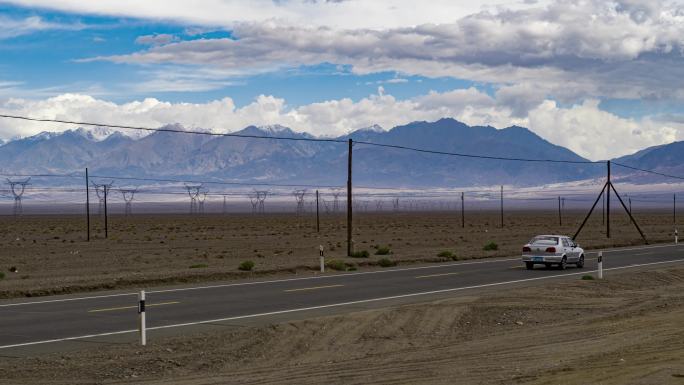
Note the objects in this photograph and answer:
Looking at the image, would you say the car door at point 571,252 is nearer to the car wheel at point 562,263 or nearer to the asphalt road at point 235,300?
the car wheel at point 562,263

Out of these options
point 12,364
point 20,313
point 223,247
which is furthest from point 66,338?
point 223,247

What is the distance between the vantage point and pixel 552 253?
36.2m

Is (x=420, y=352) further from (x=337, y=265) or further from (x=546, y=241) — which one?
(x=546, y=241)

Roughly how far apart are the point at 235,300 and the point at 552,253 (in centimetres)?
1581

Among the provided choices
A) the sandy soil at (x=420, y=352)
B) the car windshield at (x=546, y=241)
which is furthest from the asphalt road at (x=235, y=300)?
the sandy soil at (x=420, y=352)

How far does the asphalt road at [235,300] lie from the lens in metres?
19.0

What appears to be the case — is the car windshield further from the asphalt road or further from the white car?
the asphalt road

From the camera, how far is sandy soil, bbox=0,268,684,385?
504 inches

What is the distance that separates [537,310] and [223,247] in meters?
41.0

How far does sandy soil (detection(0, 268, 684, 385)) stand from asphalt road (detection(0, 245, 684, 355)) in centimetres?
208

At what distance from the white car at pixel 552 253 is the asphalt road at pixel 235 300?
14.6 inches

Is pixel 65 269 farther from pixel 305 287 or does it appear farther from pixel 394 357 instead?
pixel 394 357

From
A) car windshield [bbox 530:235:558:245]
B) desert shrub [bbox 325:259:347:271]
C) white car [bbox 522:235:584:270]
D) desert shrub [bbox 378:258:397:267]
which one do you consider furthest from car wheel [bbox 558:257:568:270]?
desert shrub [bbox 325:259:347:271]

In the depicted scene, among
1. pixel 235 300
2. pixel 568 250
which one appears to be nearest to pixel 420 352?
pixel 235 300
